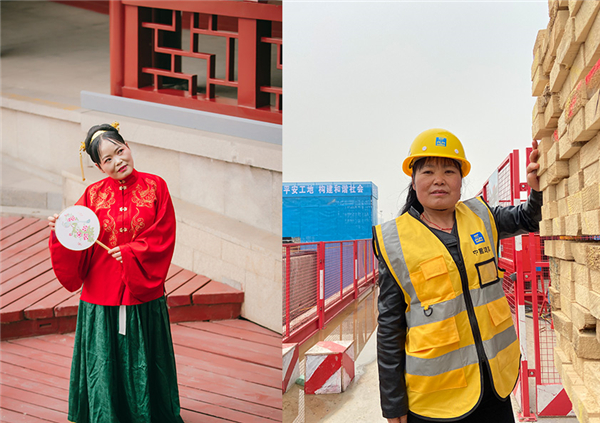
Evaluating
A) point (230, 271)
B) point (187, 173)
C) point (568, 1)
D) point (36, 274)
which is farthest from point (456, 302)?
point (36, 274)

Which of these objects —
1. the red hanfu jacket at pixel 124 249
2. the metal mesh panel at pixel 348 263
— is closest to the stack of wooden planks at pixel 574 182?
the red hanfu jacket at pixel 124 249

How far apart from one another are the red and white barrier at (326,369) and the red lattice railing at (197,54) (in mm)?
1683

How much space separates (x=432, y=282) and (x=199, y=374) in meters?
1.88

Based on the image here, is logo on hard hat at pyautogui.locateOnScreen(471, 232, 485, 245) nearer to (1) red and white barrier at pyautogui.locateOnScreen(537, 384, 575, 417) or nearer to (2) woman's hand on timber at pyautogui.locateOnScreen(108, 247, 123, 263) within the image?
(2) woman's hand on timber at pyautogui.locateOnScreen(108, 247, 123, 263)

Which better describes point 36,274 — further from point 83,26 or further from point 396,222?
point 83,26

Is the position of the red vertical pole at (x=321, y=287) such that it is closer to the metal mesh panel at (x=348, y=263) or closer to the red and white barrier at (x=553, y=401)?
the metal mesh panel at (x=348, y=263)

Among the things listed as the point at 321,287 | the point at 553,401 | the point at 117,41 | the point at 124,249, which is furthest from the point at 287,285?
the point at 117,41

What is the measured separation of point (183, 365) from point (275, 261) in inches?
33.6

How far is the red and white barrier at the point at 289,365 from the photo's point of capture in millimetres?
3392

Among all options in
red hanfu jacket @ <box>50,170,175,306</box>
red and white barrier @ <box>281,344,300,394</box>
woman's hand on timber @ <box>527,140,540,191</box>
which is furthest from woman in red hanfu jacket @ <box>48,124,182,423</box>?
woman's hand on timber @ <box>527,140,540,191</box>

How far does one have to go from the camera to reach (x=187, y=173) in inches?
142

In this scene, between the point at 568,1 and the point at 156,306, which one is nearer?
the point at 568,1

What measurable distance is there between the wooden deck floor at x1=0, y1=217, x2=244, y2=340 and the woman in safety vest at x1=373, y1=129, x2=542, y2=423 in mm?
2078

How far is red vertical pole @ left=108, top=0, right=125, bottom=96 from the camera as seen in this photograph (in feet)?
12.0
